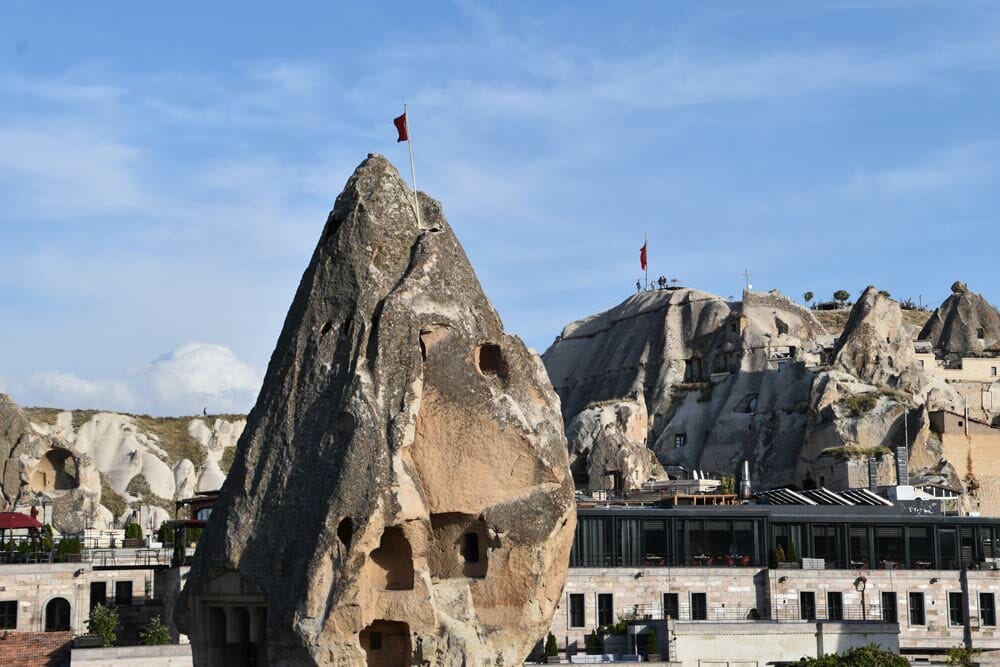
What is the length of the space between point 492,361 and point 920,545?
44996mm

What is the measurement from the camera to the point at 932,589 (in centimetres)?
7106

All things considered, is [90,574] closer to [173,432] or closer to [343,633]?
[343,633]

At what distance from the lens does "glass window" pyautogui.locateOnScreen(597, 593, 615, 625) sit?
6775cm

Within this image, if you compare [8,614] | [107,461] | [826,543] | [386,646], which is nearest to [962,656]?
[826,543]

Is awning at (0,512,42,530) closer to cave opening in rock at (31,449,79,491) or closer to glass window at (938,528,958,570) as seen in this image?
cave opening in rock at (31,449,79,491)

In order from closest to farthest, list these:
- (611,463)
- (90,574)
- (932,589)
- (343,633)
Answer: (343,633), (90,574), (932,589), (611,463)

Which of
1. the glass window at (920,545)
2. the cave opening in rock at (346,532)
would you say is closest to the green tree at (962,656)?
the glass window at (920,545)

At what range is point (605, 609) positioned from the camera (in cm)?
6800

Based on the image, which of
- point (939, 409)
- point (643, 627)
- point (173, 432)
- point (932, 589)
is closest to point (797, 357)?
point (939, 409)

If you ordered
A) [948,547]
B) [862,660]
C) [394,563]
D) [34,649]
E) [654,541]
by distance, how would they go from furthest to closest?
[948,547]
[654,541]
[34,649]
[862,660]
[394,563]

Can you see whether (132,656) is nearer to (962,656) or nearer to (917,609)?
(962,656)

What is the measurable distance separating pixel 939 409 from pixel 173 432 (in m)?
71.4

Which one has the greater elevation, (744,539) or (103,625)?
(744,539)

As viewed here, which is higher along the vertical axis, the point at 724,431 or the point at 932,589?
the point at 724,431
